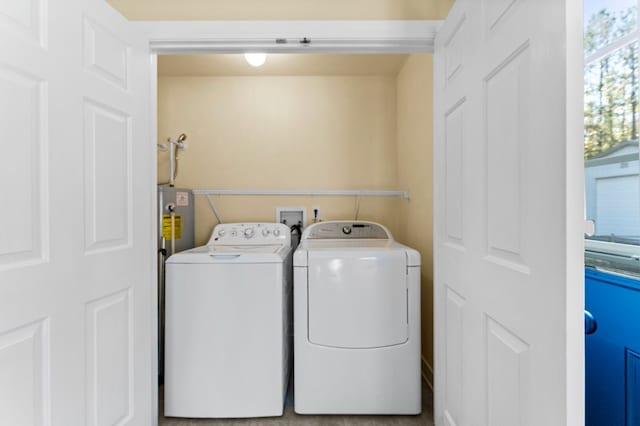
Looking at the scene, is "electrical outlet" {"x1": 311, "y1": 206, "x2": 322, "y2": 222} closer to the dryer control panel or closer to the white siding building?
the dryer control panel

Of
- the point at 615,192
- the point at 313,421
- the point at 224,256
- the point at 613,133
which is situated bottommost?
the point at 313,421

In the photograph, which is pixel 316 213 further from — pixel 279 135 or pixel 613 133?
pixel 613 133

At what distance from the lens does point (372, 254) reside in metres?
1.82

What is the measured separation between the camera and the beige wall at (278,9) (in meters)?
1.59

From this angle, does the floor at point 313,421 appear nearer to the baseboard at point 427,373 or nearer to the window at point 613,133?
the baseboard at point 427,373

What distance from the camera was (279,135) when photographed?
2918 millimetres

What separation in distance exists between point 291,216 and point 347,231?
55 cm

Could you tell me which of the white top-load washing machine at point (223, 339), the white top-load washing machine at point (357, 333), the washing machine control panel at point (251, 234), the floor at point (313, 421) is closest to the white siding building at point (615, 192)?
the white top-load washing machine at point (357, 333)

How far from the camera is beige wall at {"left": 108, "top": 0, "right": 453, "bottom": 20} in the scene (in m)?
1.59

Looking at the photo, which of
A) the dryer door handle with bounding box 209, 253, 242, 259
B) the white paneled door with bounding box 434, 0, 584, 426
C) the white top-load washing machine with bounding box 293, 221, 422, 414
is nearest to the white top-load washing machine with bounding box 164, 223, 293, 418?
the dryer door handle with bounding box 209, 253, 242, 259

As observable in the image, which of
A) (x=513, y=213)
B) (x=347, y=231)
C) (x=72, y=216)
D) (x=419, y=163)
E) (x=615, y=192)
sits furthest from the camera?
(x=347, y=231)

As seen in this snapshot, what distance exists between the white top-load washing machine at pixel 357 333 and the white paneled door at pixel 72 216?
769 mm


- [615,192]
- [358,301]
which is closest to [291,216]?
[358,301]

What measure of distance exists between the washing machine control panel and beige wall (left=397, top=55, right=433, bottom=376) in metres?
0.95
